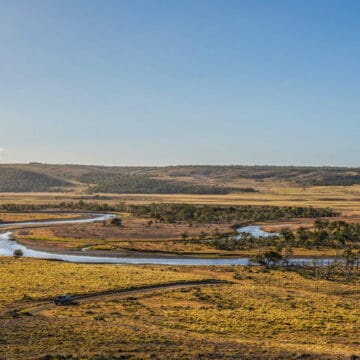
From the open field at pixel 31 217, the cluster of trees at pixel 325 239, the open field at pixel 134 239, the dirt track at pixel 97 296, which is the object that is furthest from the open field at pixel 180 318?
the open field at pixel 31 217

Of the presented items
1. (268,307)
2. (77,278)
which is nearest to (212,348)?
(268,307)

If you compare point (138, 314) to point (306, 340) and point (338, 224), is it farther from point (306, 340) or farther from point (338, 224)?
point (338, 224)

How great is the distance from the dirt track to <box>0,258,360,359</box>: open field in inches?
24.0

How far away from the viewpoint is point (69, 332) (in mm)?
43062

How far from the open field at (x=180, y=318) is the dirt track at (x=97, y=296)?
609 mm

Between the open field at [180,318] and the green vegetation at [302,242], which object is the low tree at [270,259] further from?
the green vegetation at [302,242]

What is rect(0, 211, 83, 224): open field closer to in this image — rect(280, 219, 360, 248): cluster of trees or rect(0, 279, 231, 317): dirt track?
rect(280, 219, 360, 248): cluster of trees

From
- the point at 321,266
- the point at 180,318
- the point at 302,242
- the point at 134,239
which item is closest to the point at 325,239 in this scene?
the point at 302,242

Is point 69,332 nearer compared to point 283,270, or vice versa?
point 69,332

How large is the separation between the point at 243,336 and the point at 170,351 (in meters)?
9.55

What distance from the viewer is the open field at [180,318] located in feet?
127

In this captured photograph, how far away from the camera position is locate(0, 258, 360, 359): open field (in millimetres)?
38656

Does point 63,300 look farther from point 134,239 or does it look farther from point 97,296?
point 134,239

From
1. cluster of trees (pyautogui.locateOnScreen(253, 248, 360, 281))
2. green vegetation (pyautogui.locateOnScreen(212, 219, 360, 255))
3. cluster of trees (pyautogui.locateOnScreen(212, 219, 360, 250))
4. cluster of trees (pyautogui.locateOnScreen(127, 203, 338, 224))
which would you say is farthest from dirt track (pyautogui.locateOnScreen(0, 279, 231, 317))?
cluster of trees (pyautogui.locateOnScreen(127, 203, 338, 224))
